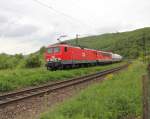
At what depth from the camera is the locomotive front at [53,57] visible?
1212 inches

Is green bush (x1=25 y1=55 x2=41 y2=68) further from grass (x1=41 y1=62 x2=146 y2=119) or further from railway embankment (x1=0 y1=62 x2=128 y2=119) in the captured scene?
grass (x1=41 y1=62 x2=146 y2=119)

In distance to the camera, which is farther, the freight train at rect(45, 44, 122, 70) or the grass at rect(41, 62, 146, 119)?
the freight train at rect(45, 44, 122, 70)

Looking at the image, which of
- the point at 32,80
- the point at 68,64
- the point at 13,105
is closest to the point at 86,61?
the point at 68,64

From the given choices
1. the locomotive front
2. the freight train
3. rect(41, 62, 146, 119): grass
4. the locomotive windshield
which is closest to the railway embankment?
rect(41, 62, 146, 119): grass

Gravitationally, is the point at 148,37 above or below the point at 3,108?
above

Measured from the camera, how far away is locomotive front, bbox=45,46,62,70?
30.8 meters

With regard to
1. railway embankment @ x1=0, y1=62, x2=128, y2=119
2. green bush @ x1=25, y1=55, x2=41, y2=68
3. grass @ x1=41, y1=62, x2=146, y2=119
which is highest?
green bush @ x1=25, y1=55, x2=41, y2=68

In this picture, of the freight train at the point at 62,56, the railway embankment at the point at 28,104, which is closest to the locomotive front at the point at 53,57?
the freight train at the point at 62,56

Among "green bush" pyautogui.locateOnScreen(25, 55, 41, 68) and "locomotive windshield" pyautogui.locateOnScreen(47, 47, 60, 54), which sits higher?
"locomotive windshield" pyautogui.locateOnScreen(47, 47, 60, 54)

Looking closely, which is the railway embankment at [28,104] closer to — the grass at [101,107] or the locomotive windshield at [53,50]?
the grass at [101,107]

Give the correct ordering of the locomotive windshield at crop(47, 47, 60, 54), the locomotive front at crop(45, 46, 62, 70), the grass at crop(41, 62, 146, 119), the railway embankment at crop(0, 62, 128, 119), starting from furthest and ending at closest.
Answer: the locomotive windshield at crop(47, 47, 60, 54), the locomotive front at crop(45, 46, 62, 70), the railway embankment at crop(0, 62, 128, 119), the grass at crop(41, 62, 146, 119)

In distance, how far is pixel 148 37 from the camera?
16288cm

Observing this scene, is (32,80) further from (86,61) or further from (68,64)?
(86,61)

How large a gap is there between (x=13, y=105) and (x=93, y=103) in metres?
3.44
